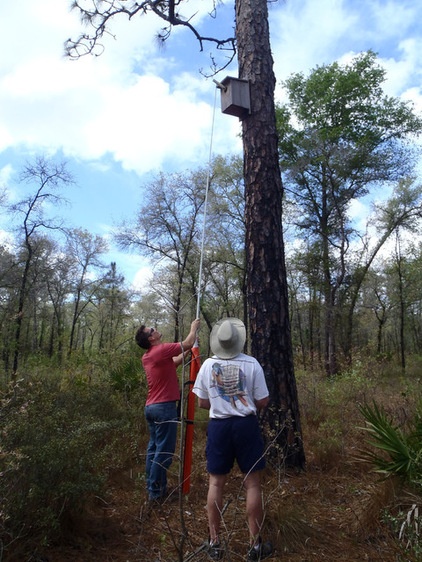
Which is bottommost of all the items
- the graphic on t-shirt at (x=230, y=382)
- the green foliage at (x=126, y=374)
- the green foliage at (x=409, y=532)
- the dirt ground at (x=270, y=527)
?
the dirt ground at (x=270, y=527)

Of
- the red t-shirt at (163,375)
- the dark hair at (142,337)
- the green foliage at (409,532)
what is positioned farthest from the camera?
the dark hair at (142,337)

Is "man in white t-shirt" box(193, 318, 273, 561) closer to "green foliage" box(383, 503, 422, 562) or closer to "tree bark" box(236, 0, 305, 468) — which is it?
"green foliage" box(383, 503, 422, 562)

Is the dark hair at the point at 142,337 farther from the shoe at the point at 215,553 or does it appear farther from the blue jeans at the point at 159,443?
the shoe at the point at 215,553

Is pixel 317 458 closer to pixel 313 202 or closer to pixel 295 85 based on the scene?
pixel 313 202

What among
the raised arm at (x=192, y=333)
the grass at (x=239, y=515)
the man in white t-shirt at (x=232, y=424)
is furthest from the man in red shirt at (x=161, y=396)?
the man in white t-shirt at (x=232, y=424)

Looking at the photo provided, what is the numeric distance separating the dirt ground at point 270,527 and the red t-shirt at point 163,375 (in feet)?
2.87

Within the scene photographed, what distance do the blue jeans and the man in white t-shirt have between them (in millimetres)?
Result: 1081

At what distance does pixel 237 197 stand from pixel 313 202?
5.11m

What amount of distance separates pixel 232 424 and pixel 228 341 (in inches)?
24.6

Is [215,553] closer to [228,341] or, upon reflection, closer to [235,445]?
[235,445]

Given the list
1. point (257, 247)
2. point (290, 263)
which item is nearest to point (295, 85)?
point (290, 263)

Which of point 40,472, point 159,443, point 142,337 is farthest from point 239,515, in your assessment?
point 142,337

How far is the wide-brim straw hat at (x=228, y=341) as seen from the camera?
3.36 meters

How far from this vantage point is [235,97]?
5258mm
